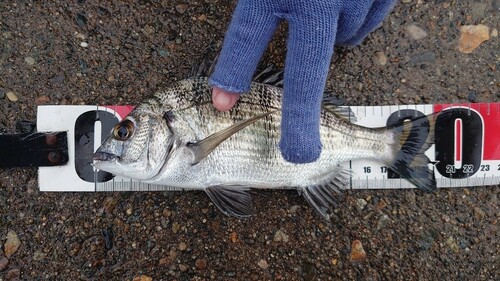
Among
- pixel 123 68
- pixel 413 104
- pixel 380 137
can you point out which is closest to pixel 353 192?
pixel 380 137

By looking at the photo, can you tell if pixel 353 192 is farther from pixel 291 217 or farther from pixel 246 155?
pixel 246 155

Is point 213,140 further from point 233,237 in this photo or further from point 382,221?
point 382,221

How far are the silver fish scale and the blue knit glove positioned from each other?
8.7 inches

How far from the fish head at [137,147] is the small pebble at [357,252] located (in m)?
1.24

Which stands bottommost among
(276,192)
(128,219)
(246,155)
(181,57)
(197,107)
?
(128,219)

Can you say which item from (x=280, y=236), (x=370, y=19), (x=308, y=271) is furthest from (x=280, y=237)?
(x=370, y=19)

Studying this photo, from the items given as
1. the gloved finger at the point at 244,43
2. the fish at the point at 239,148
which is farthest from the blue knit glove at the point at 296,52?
the fish at the point at 239,148

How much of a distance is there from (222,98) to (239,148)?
30cm

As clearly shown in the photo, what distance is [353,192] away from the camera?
2582 mm

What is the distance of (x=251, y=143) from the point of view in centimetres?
230

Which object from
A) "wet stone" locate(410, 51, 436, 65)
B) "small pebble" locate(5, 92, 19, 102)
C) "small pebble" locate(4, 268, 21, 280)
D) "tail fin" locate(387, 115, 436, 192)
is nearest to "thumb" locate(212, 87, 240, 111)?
"tail fin" locate(387, 115, 436, 192)

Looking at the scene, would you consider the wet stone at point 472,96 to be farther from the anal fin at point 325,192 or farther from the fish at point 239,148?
the anal fin at point 325,192

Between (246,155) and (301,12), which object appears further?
(246,155)

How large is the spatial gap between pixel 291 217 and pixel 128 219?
97 cm
